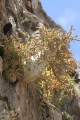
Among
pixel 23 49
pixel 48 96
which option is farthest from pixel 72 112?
pixel 23 49

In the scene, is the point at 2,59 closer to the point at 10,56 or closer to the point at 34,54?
the point at 10,56

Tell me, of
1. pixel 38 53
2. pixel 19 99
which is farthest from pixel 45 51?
pixel 19 99

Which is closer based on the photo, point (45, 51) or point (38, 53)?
point (45, 51)

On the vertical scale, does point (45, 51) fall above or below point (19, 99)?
above

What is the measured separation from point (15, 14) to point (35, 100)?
3.84 meters

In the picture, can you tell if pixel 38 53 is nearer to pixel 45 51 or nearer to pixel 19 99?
pixel 45 51

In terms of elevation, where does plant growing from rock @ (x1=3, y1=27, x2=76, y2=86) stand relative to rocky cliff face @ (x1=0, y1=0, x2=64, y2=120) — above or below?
above

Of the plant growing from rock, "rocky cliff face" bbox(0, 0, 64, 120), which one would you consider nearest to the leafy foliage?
the plant growing from rock

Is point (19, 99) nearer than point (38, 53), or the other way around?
point (19, 99)

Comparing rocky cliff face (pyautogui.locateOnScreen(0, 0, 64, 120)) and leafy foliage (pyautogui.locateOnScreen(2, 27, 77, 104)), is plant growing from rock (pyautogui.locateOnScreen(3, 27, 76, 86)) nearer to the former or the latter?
leafy foliage (pyautogui.locateOnScreen(2, 27, 77, 104))

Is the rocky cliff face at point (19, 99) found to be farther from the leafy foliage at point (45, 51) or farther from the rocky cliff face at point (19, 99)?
the leafy foliage at point (45, 51)

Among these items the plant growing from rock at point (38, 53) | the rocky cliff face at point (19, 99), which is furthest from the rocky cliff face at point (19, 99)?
the plant growing from rock at point (38, 53)

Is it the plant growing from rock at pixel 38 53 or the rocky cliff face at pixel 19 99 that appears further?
the plant growing from rock at pixel 38 53

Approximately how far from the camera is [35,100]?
8.52 meters
